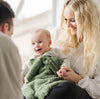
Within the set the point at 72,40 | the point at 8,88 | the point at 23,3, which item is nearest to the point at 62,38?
the point at 72,40

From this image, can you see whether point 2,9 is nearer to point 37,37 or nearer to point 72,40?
point 37,37

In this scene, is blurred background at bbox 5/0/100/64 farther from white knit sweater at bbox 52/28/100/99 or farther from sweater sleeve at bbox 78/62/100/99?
sweater sleeve at bbox 78/62/100/99

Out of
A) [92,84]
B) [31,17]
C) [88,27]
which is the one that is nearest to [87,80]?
[92,84]

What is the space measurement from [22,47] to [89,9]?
1.46 m

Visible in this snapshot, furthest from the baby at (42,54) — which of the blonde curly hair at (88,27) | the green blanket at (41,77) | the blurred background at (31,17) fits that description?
the blurred background at (31,17)

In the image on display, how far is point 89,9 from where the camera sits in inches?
71.9

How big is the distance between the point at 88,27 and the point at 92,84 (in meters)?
0.46

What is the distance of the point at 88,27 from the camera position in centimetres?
186

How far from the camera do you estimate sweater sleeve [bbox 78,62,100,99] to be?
5.73 feet

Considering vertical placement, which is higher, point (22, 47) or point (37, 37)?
point (37, 37)

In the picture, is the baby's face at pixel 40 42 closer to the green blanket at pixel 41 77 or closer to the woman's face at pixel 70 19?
the green blanket at pixel 41 77

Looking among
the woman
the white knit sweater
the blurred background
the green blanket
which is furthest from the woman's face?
the blurred background

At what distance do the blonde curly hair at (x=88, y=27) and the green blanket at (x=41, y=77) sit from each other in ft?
0.80

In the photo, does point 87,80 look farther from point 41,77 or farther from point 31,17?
point 31,17
